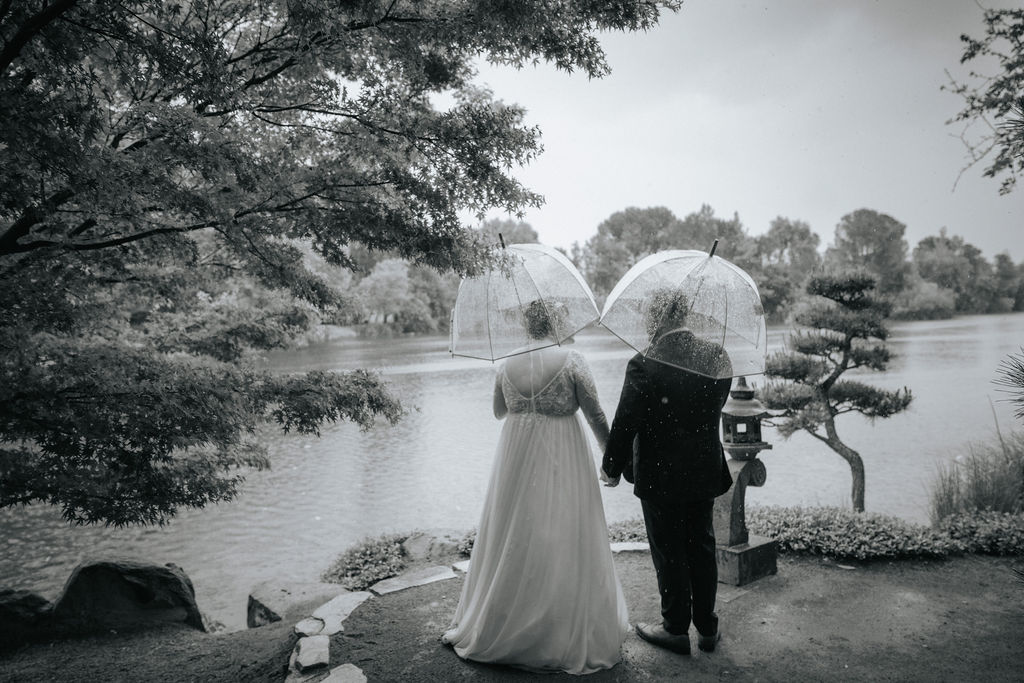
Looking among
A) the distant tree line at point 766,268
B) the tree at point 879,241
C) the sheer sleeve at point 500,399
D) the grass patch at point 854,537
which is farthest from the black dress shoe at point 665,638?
the tree at point 879,241

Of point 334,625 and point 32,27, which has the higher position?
point 32,27

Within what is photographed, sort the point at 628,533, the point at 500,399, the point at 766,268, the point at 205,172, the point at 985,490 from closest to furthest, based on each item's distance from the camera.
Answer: the point at 205,172
the point at 500,399
the point at 628,533
the point at 985,490
the point at 766,268

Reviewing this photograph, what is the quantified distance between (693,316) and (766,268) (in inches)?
1453

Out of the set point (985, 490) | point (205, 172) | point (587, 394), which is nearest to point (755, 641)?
point (587, 394)

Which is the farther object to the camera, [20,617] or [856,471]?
[856,471]

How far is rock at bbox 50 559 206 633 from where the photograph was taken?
13.5ft

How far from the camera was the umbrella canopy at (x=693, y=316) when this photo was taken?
290cm

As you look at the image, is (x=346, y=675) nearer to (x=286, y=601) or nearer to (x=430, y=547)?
(x=286, y=601)

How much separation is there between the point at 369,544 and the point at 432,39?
4888 millimetres

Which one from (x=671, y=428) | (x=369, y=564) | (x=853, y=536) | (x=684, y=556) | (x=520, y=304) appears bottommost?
(x=369, y=564)

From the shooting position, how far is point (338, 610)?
3.81 meters

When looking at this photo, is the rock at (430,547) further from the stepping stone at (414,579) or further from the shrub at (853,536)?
the shrub at (853,536)

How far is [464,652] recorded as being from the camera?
118 inches

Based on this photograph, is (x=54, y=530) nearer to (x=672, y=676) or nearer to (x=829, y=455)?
(x=672, y=676)
